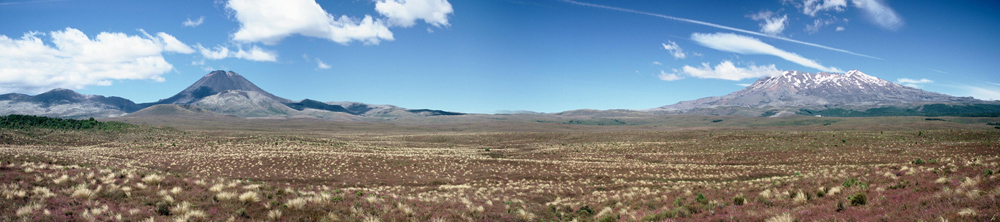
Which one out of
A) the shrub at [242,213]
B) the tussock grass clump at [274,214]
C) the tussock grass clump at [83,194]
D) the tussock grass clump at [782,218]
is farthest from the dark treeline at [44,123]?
the tussock grass clump at [782,218]

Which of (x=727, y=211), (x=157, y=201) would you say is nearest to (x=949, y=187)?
(x=727, y=211)

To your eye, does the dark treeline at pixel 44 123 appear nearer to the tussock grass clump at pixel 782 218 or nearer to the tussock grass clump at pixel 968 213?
the tussock grass clump at pixel 782 218

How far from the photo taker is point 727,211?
12.2 metres

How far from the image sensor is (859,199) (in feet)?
36.0

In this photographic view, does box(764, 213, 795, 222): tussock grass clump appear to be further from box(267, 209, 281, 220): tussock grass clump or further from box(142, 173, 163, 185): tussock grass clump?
box(142, 173, 163, 185): tussock grass clump

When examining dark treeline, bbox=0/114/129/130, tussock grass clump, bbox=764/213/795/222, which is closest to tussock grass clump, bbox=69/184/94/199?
tussock grass clump, bbox=764/213/795/222

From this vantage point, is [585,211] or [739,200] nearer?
[739,200]

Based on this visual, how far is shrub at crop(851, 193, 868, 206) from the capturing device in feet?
35.6

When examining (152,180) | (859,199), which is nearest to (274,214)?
(152,180)

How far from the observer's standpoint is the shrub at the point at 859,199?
10.9 metres

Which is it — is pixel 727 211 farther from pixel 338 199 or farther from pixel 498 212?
pixel 338 199

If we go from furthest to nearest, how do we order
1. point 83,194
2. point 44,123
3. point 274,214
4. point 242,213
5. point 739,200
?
1. point 44,123
2. point 739,200
3. point 83,194
4. point 242,213
5. point 274,214

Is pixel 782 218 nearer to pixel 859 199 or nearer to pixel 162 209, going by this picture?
pixel 859 199

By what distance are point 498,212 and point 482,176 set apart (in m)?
15.7
